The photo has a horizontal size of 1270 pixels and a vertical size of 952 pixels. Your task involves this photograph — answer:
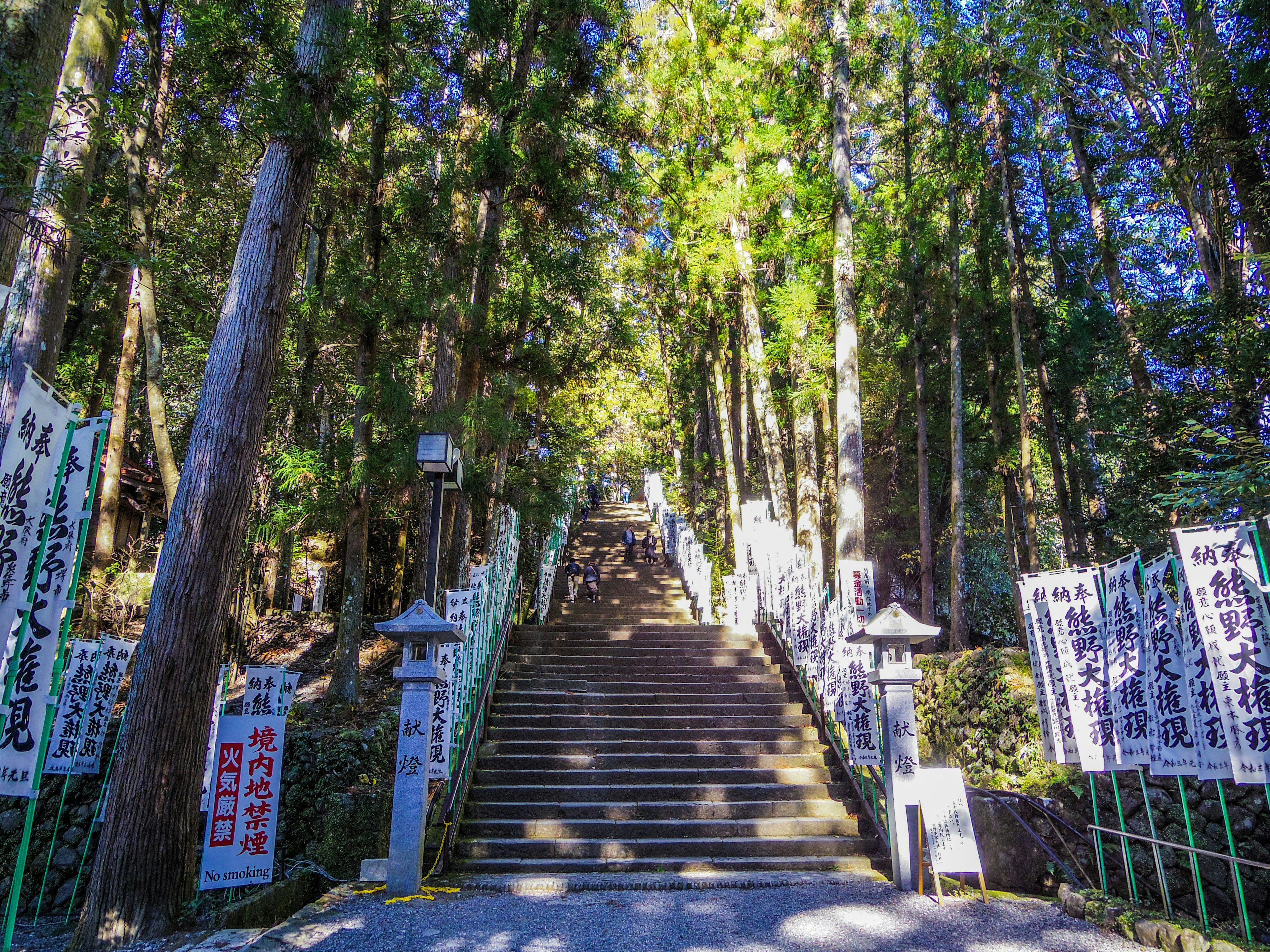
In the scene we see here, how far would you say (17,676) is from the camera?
3506 mm

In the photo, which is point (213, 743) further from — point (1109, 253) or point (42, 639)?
point (1109, 253)

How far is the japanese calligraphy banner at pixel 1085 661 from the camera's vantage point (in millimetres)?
4789

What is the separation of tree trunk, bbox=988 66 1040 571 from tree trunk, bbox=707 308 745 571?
471cm

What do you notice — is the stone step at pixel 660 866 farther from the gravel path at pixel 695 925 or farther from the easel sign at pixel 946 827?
the easel sign at pixel 946 827

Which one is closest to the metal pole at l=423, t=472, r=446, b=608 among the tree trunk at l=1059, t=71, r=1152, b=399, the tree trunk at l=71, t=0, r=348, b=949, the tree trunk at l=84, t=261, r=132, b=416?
the tree trunk at l=71, t=0, r=348, b=949

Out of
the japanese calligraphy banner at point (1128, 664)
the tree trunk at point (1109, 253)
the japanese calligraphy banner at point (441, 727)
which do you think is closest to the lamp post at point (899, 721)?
the japanese calligraphy banner at point (1128, 664)

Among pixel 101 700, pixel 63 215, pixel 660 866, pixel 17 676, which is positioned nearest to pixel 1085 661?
pixel 660 866

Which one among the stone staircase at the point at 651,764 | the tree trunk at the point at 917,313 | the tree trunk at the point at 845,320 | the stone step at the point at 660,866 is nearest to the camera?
the stone step at the point at 660,866

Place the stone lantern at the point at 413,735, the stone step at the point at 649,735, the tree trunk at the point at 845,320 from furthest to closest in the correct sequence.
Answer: the tree trunk at the point at 845,320 → the stone step at the point at 649,735 → the stone lantern at the point at 413,735

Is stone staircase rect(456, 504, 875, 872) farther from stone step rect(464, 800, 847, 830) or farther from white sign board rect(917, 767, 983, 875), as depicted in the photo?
white sign board rect(917, 767, 983, 875)

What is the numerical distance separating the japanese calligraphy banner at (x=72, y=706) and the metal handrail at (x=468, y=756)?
148 inches

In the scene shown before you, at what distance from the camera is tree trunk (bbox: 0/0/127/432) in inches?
208

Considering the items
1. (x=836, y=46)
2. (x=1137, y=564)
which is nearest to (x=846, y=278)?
(x=836, y=46)

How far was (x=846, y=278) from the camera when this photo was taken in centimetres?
894
